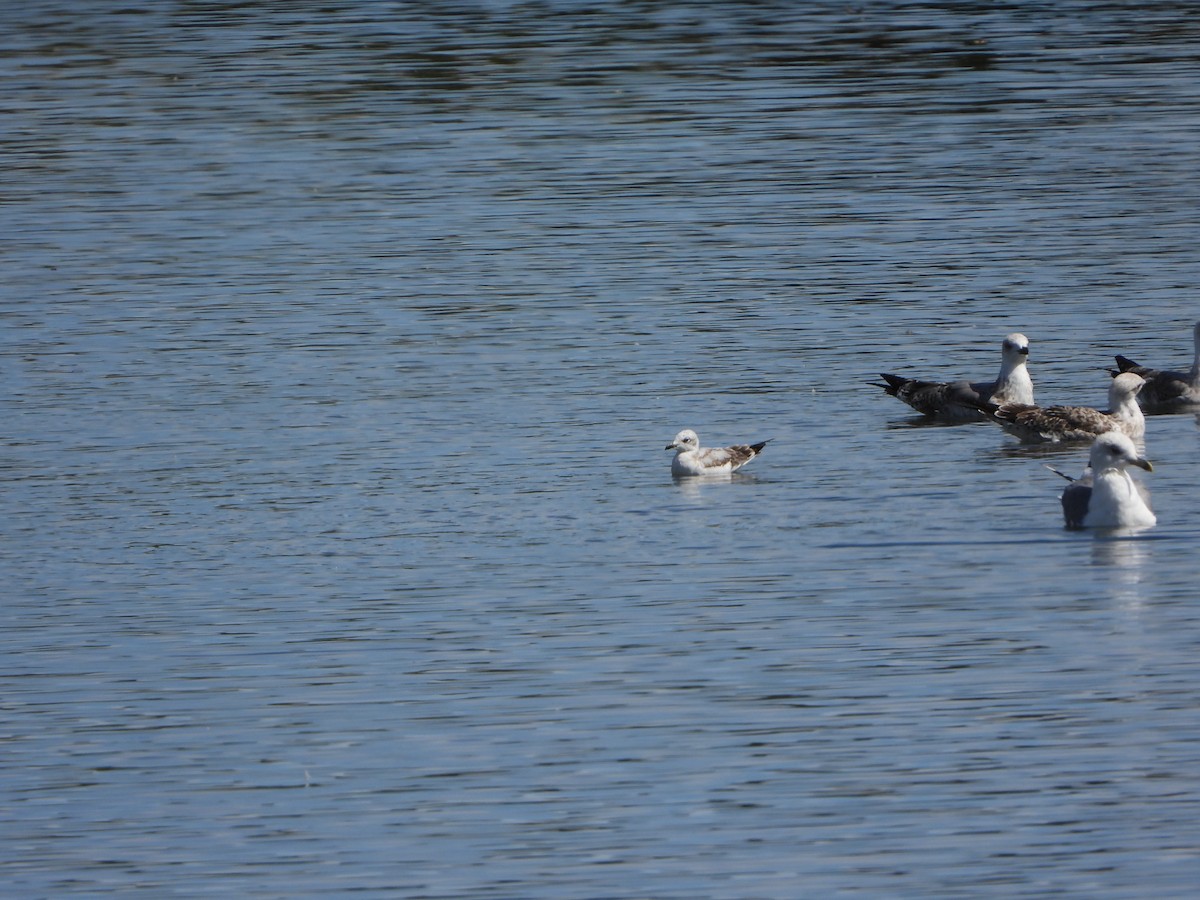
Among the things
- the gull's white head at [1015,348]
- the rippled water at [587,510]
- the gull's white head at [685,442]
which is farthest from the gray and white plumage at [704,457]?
the gull's white head at [1015,348]

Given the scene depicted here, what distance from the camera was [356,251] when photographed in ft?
100

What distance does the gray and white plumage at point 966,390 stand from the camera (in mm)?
21812

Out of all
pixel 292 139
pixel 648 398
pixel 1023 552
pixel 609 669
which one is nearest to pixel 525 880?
pixel 609 669

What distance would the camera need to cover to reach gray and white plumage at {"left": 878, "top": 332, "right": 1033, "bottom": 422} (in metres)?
21.8

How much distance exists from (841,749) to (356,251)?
62.0 feet

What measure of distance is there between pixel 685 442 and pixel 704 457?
35 cm

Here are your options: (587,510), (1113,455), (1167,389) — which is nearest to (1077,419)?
(1167,389)

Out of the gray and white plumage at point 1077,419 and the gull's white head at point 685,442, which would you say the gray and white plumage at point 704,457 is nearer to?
the gull's white head at point 685,442

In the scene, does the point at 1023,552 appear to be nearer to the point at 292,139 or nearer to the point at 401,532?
the point at 401,532

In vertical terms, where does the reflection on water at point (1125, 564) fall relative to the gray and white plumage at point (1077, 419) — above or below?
above

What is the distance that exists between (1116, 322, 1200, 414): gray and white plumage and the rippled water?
36 centimetres

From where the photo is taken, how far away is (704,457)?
63.0 feet

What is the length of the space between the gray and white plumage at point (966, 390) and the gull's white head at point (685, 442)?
3061mm

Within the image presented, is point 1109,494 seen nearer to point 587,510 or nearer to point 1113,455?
point 1113,455
